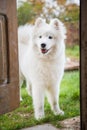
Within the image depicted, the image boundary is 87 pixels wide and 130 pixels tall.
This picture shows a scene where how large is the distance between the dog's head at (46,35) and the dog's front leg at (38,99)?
0.89 feet

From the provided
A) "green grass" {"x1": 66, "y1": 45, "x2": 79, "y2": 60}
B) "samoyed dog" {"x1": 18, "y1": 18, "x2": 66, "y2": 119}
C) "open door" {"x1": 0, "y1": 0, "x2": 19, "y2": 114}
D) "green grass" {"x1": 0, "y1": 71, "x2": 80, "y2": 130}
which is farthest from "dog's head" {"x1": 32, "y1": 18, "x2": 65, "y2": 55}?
"open door" {"x1": 0, "y1": 0, "x2": 19, "y2": 114}

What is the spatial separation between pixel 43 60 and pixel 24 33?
24cm

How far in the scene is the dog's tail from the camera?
4.86 ft

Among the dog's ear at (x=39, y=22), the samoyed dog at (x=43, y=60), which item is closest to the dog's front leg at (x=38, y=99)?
the samoyed dog at (x=43, y=60)

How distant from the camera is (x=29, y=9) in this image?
1.56 m

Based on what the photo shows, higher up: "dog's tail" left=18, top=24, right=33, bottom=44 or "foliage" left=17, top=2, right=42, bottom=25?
"foliage" left=17, top=2, right=42, bottom=25

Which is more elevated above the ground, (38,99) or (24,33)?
(24,33)

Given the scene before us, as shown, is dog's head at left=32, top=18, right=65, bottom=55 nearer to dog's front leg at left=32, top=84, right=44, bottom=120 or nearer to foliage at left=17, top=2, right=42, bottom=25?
foliage at left=17, top=2, right=42, bottom=25

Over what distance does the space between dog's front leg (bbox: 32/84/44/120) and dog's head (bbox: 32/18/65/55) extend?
0.27 meters

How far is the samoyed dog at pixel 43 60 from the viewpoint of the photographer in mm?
1553

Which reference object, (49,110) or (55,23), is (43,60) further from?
(49,110)

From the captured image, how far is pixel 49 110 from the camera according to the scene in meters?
1.67

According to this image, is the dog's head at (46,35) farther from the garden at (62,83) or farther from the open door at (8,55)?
the open door at (8,55)

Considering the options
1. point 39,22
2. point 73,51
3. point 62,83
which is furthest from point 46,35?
point 62,83
